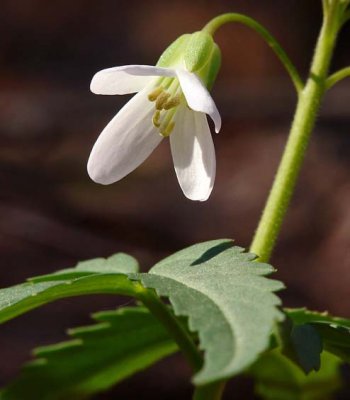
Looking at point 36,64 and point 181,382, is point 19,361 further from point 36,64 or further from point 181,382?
point 36,64

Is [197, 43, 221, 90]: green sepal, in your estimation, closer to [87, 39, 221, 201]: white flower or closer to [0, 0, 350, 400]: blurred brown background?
[87, 39, 221, 201]: white flower

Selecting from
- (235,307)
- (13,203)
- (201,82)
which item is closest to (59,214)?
(13,203)

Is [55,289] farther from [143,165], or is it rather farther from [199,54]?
[143,165]

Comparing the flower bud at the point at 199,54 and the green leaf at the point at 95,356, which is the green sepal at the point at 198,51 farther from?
the green leaf at the point at 95,356

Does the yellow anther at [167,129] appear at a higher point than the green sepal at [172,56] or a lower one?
lower

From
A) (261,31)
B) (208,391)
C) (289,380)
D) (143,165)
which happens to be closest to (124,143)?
(261,31)

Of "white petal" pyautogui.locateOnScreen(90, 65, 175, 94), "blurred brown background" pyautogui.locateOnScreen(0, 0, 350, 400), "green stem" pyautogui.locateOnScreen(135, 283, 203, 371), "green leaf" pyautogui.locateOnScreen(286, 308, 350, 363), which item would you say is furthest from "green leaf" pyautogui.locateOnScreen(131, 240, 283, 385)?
"blurred brown background" pyautogui.locateOnScreen(0, 0, 350, 400)

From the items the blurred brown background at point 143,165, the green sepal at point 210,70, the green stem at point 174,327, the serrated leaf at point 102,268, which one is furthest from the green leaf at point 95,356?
the blurred brown background at point 143,165
